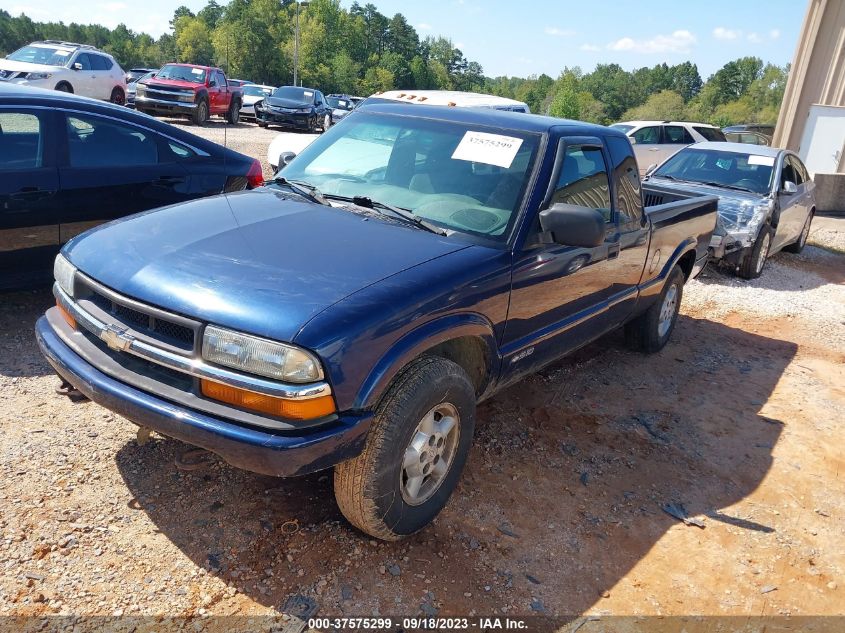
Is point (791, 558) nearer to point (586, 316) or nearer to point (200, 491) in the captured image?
point (586, 316)

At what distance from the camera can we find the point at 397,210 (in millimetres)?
3389

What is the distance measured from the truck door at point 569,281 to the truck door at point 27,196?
3.42m

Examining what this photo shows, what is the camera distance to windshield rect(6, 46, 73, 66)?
1558 centimetres

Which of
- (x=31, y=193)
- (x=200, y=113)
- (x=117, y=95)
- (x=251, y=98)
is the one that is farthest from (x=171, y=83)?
(x=31, y=193)

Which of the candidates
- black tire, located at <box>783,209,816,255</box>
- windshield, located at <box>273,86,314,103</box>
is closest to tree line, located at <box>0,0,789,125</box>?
windshield, located at <box>273,86,314,103</box>

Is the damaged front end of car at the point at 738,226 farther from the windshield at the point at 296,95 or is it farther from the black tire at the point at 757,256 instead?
the windshield at the point at 296,95

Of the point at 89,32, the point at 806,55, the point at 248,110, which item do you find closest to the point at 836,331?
the point at 806,55

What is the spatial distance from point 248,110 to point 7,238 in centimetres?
2238

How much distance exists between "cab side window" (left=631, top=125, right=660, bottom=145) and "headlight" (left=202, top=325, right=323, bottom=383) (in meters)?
14.5

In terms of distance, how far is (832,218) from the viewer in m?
14.9

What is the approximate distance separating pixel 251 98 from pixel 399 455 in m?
25.7

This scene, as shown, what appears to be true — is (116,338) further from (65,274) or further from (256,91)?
(256,91)

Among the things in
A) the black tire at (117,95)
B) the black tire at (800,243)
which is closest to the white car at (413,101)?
the black tire at (800,243)

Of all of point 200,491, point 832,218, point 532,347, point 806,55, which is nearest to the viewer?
point 200,491
